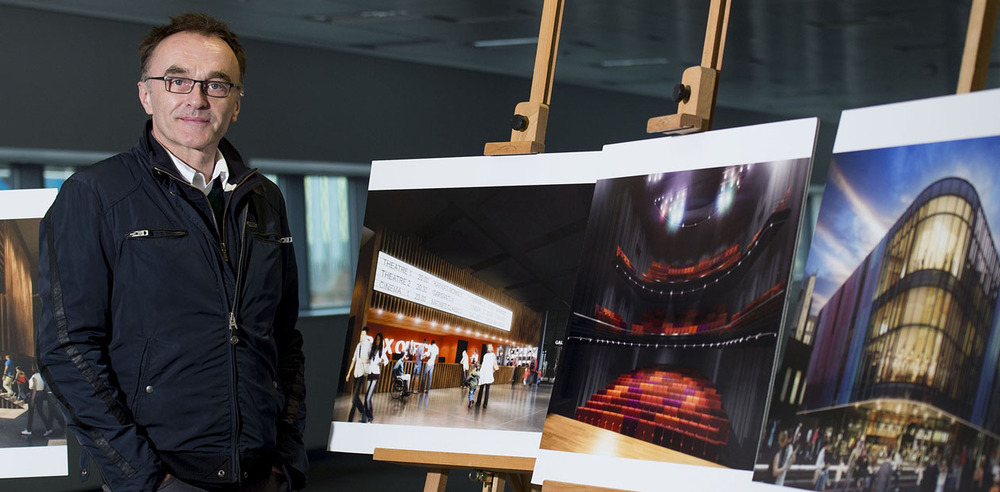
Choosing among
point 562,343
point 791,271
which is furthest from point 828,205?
point 562,343

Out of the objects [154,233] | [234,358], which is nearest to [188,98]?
[154,233]

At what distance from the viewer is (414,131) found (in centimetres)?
654

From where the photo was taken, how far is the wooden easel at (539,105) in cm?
225

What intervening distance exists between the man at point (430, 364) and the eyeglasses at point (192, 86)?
2.77 ft

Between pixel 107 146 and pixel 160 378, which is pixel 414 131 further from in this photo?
pixel 160 378

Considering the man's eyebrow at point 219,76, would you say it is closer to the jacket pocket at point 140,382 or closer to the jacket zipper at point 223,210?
the jacket zipper at point 223,210

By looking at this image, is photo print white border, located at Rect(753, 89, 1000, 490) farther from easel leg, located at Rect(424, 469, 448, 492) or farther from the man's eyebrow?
the man's eyebrow

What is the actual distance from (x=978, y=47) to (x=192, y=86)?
1411mm

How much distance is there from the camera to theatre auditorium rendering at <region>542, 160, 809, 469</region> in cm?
169

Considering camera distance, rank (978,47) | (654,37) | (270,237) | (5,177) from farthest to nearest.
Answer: (654,37), (5,177), (270,237), (978,47)

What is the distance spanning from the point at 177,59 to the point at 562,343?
1.02 meters

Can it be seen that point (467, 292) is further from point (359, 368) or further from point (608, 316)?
point (608, 316)

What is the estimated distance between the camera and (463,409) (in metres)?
2.29

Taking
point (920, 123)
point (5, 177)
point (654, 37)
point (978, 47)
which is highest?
point (654, 37)
